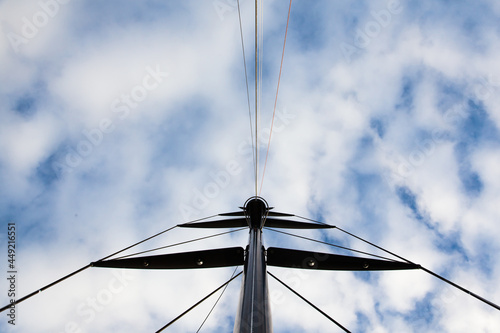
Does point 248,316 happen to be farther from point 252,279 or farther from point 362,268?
point 362,268

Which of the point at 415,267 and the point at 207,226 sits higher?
the point at 207,226

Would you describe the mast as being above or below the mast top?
below

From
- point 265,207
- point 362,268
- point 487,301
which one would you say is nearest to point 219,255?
Answer: point 265,207

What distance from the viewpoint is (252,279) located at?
4.98m

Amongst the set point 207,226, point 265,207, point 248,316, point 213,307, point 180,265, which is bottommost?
point 248,316

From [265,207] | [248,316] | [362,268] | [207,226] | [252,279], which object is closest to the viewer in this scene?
[248,316]

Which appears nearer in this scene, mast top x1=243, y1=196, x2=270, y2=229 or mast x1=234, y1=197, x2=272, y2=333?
mast x1=234, y1=197, x2=272, y2=333

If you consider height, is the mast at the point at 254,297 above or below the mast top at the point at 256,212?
below

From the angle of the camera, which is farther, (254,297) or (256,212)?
(256,212)

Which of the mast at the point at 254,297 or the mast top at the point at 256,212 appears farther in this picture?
the mast top at the point at 256,212

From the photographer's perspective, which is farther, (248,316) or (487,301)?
(487,301)

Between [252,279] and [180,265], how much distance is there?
3.36 meters

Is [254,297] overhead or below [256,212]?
below

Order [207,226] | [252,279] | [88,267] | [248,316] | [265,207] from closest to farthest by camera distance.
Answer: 1. [248,316]
2. [252,279]
3. [88,267]
4. [265,207]
5. [207,226]
